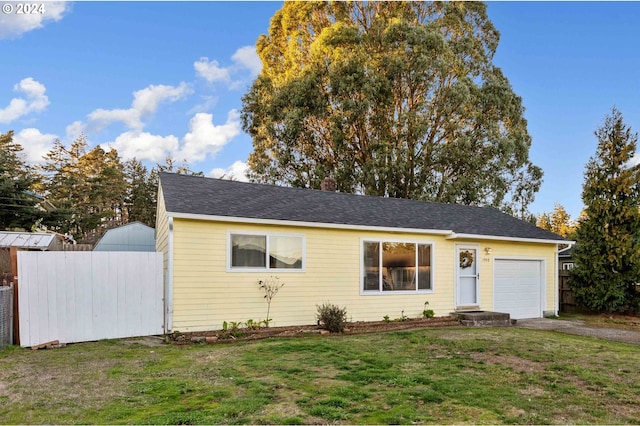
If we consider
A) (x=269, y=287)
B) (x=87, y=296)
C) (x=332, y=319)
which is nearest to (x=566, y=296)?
(x=332, y=319)

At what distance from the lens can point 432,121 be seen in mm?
21406

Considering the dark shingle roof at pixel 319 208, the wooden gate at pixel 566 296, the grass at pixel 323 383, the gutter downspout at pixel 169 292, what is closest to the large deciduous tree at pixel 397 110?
the dark shingle roof at pixel 319 208

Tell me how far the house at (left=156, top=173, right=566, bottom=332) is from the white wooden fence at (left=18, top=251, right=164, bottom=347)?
1.37 feet

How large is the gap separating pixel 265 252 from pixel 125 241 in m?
9.21

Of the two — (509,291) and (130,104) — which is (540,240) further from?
(130,104)

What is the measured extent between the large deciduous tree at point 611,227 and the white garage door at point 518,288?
6.93 feet

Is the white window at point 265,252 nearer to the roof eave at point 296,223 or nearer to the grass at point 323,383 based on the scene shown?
the roof eave at point 296,223

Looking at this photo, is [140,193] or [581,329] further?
[140,193]

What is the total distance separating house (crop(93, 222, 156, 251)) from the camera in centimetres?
1681

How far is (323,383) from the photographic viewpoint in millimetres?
5180

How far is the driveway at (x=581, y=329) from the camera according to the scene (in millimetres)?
9787

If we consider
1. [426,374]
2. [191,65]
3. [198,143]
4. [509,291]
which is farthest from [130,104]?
[426,374]

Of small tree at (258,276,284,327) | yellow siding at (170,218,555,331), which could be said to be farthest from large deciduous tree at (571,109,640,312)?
small tree at (258,276,284,327)

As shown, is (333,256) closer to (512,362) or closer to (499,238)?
(512,362)
